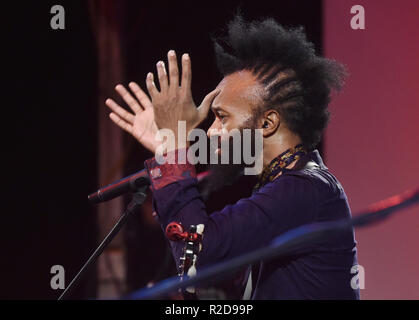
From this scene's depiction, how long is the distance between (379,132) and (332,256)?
1.79 meters

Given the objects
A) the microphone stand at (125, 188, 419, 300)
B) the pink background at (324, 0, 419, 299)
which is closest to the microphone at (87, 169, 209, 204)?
the microphone stand at (125, 188, 419, 300)

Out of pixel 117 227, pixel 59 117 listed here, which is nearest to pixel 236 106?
pixel 117 227

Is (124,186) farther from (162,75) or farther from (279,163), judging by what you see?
(279,163)

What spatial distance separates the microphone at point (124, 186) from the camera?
1.68m

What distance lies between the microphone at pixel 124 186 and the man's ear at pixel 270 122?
0.47m

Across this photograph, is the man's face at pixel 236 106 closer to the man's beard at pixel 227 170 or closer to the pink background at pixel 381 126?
the man's beard at pixel 227 170

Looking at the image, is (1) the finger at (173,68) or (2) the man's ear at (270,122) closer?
(1) the finger at (173,68)

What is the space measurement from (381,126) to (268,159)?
166 cm

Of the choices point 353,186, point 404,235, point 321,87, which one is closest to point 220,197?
point 353,186

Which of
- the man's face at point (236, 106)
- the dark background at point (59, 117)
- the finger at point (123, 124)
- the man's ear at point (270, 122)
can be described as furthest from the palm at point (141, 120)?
the dark background at point (59, 117)

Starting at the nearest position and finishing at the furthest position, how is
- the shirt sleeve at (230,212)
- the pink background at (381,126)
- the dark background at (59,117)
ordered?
the shirt sleeve at (230,212), the pink background at (381,126), the dark background at (59,117)

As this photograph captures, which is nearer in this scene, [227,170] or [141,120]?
[141,120]

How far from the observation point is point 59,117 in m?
3.85

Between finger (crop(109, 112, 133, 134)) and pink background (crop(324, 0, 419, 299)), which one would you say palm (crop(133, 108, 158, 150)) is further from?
pink background (crop(324, 0, 419, 299))
